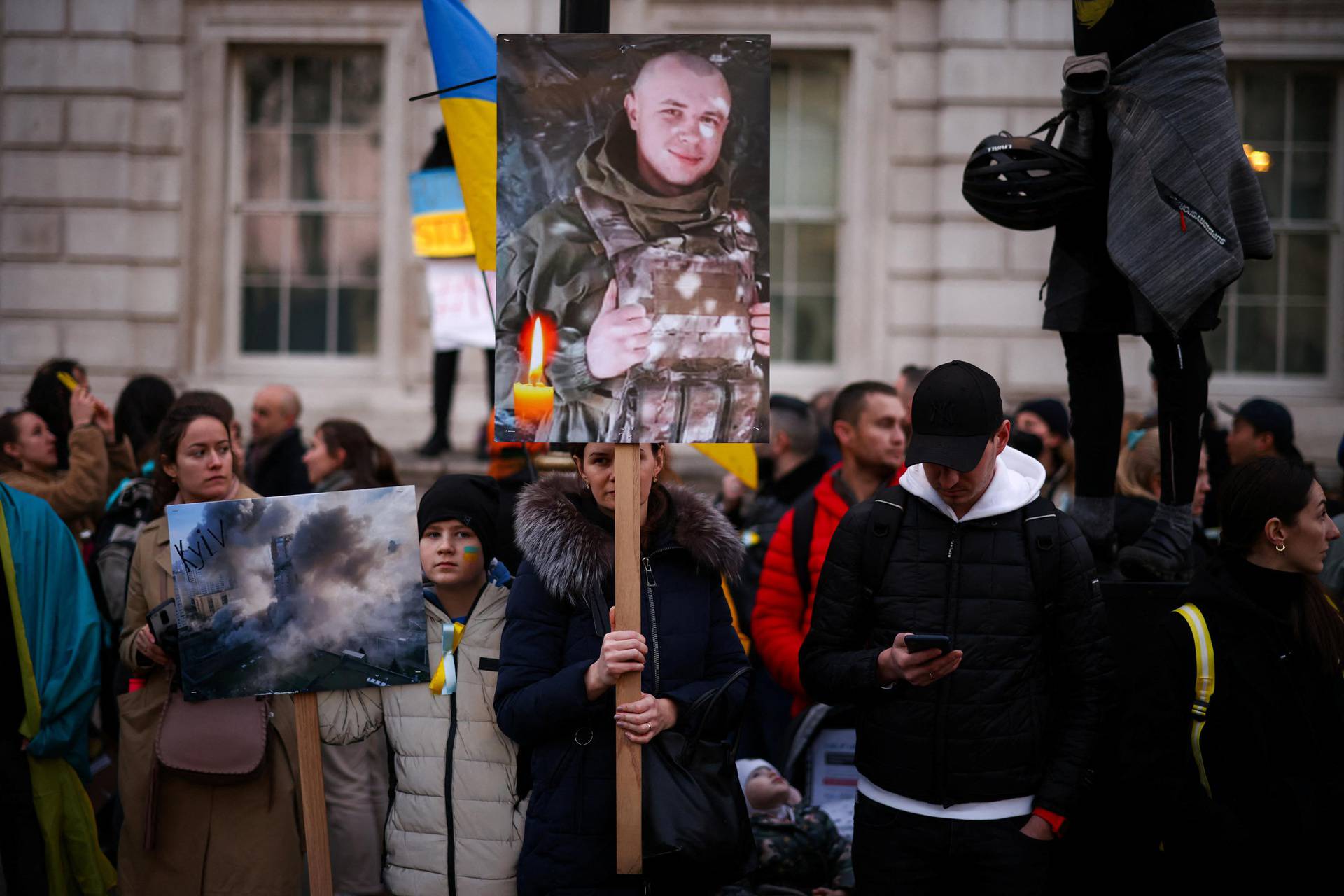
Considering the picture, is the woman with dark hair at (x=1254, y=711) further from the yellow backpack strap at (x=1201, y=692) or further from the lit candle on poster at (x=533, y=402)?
the lit candle on poster at (x=533, y=402)

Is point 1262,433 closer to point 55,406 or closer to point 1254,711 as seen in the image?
point 1254,711

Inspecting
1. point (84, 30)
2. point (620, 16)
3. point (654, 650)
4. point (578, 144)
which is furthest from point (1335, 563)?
point (84, 30)

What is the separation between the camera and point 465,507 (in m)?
3.78

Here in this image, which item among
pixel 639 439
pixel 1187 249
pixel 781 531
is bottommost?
pixel 781 531

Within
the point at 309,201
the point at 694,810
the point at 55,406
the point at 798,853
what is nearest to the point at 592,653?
the point at 694,810

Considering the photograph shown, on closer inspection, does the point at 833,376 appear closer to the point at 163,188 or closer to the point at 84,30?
the point at 163,188

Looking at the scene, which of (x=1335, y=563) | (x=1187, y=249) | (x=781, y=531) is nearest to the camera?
(x=1187, y=249)

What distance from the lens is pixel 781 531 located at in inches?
187

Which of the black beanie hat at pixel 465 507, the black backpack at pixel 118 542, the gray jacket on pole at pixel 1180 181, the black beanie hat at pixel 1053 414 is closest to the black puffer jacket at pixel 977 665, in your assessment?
the gray jacket on pole at pixel 1180 181

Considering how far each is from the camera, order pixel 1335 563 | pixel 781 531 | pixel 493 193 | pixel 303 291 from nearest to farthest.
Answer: pixel 1335 563
pixel 493 193
pixel 781 531
pixel 303 291

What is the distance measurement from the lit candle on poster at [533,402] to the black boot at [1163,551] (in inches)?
68.5

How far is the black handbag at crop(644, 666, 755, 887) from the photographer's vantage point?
3262 mm

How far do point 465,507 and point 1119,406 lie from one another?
76.6 inches

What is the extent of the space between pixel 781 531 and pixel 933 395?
156 cm
